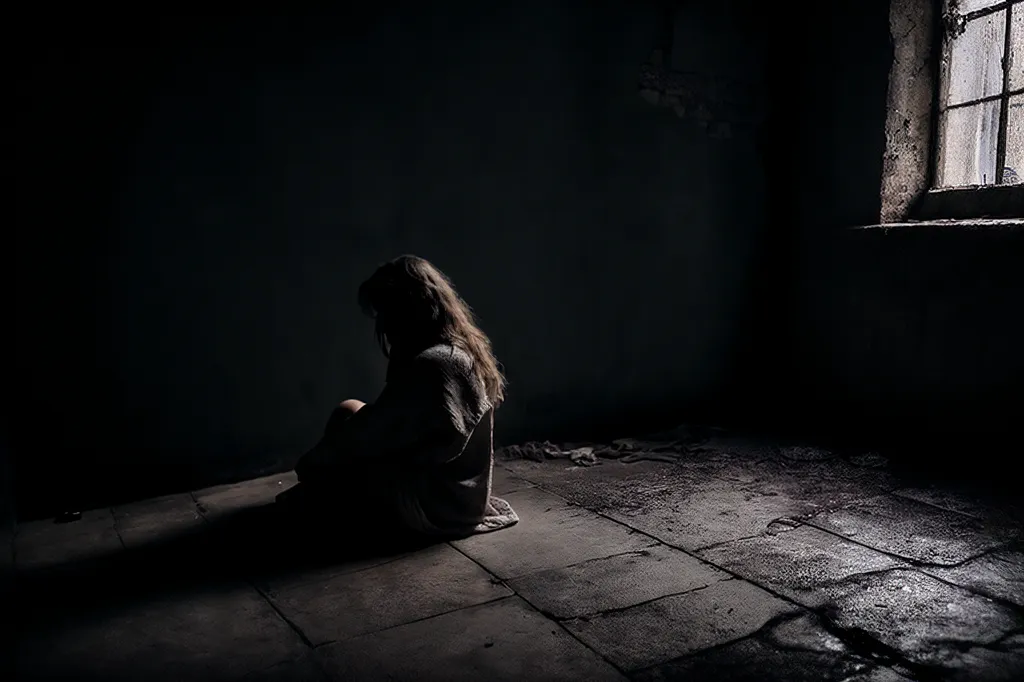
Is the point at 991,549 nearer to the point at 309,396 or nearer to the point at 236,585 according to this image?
the point at 236,585

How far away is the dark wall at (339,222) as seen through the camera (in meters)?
3.47

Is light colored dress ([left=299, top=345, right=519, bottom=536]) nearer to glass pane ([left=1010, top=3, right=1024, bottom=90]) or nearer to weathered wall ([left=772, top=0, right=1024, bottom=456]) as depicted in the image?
weathered wall ([left=772, top=0, right=1024, bottom=456])

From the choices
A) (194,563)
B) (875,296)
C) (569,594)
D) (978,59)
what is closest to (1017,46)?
(978,59)

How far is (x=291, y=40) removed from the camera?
379 centimetres

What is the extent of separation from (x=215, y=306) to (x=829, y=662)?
2970mm

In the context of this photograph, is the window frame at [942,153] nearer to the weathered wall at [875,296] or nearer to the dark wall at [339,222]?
the weathered wall at [875,296]

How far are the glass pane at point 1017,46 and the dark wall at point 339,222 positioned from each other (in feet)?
4.63

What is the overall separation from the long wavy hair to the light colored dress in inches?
2.9

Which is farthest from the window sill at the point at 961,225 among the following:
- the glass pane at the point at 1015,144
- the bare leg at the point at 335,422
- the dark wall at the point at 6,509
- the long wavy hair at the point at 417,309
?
the dark wall at the point at 6,509

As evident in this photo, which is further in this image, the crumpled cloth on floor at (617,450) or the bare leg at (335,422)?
the crumpled cloth on floor at (617,450)

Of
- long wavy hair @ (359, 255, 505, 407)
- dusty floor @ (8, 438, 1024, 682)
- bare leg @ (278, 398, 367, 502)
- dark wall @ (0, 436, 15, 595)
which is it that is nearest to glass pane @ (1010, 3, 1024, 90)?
dusty floor @ (8, 438, 1024, 682)

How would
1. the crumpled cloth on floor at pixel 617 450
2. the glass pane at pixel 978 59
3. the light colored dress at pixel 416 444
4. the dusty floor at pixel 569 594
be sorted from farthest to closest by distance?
the crumpled cloth on floor at pixel 617 450 → the glass pane at pixel 978 59 → the light colored dress at pixel 416 444 → the dusty floor at pixel 569 594

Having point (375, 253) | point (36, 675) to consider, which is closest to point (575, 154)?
point (375, 253)

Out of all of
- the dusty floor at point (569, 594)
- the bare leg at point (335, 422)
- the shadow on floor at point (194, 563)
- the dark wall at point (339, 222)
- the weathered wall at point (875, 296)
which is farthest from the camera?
the weathered wall at point (875, 296)
